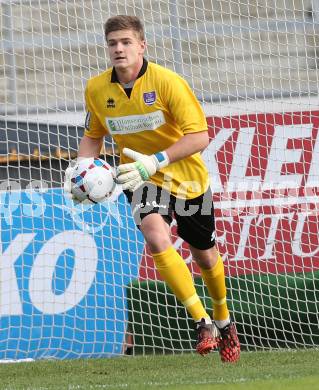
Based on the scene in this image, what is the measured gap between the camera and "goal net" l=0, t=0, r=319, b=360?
25.2 ft

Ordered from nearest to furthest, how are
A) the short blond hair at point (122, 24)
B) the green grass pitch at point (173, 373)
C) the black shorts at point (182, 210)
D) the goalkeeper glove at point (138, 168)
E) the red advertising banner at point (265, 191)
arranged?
the green grass pitch at point (173, 373) → the goalkeeper glove at point (138, 168) → the short blond hair at point (122, 24) → the black shorts at point (182, 210) → the red advertising banner at point (265, 191)

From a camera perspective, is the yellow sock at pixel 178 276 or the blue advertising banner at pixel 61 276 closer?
the yellow sock at pixel 178 276

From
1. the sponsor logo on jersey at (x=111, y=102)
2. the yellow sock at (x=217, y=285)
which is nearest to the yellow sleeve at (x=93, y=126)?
the sponsor logo on jersey at (x=111, y=102)

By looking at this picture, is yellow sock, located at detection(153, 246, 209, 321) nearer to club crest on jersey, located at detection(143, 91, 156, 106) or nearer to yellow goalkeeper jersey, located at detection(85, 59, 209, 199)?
yellow goalkeeper jersey, located at detection(85, 59, 209, 199)

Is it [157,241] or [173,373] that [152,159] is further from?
[173,373]

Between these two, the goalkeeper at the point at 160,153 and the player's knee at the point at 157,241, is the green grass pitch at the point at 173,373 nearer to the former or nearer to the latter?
the goalkeeper at the point at 160,153

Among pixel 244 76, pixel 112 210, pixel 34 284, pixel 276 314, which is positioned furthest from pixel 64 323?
pixel 244 76

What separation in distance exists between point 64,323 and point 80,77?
6.80ft

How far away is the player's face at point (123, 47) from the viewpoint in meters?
5.67

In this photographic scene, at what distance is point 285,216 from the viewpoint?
7898 millimetres

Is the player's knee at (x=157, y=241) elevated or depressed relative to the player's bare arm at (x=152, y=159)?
depressed

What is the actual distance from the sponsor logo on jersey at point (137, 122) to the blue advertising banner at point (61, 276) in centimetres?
190

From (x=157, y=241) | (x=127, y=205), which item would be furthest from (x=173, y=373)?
(x=127, y=205)

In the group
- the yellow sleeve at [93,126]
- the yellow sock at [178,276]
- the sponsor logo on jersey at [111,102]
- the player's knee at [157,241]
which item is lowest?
the yellow sock at [178,276]
